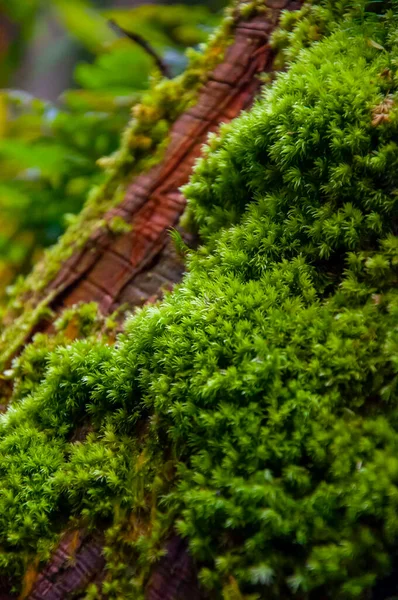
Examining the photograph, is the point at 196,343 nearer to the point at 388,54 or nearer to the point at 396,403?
the point at 396,403

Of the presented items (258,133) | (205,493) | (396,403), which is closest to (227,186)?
(258,133)

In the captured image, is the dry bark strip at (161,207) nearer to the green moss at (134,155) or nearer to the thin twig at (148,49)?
the green moss at (134,155)

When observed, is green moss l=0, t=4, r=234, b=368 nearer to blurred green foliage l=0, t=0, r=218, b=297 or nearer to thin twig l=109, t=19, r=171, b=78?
thin twig l=109, t=19, r=171, b=78

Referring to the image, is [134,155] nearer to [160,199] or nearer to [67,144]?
[160,199]

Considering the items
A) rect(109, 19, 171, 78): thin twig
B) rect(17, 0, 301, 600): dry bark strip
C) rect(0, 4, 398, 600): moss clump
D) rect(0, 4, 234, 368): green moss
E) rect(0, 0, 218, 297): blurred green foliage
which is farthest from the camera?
rect(0, 0, 218, 297): blurred green foliage

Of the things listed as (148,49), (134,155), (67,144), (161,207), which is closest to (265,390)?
(161,207)

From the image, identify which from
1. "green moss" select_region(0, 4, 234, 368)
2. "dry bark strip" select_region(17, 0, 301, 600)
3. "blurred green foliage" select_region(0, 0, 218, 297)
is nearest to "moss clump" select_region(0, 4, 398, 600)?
"dry bark strip" select_region(17, 0, 301, 600)

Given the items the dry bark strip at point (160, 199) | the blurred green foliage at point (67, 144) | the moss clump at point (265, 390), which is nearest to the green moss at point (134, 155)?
the dry bark strip at point (160, 199)
